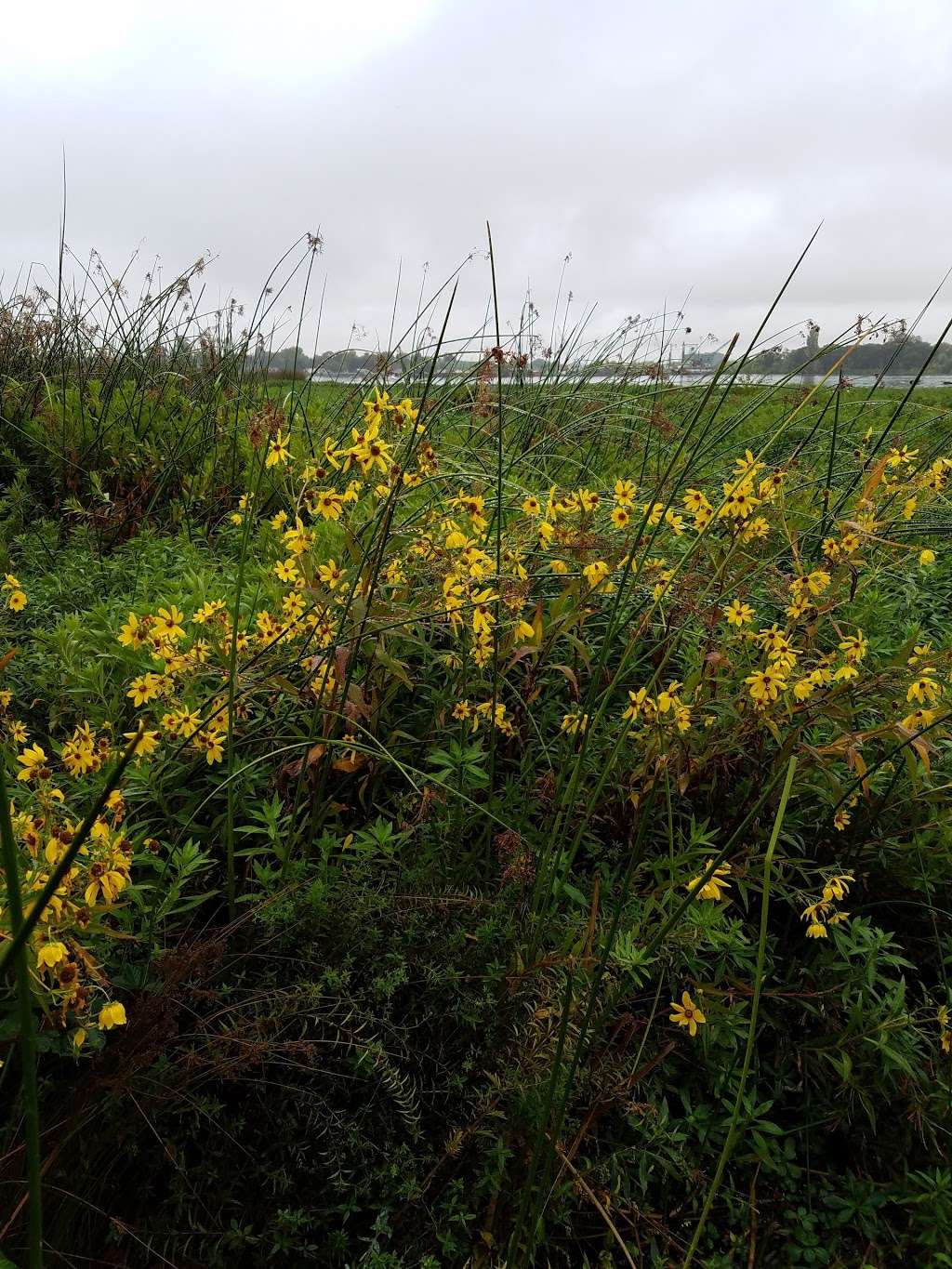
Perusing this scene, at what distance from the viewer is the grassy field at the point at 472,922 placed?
1257mm

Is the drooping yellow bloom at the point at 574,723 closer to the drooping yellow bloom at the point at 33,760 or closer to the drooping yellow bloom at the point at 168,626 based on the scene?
the drooping yellow bloom at the point at 168,626

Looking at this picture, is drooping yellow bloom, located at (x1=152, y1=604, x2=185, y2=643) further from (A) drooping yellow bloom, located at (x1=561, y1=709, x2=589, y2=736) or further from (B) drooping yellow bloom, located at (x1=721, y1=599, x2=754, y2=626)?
(B) drooping yellow bloom, located at (x1=721, y1=599, x2=754, y2=626)

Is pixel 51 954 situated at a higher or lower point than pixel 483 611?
lower

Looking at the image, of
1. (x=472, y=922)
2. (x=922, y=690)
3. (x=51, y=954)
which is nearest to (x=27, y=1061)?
(x=51, y=954)

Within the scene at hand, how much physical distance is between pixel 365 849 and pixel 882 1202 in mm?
1117

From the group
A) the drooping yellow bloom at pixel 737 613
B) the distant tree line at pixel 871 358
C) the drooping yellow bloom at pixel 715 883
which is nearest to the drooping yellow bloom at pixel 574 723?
the drooping yellow bloom at pixel 715 883

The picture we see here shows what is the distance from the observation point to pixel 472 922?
62.5 inches

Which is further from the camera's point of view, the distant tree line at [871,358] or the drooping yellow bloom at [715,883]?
the distant tree line at [871,358]

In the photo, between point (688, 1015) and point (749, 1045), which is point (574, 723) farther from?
point (749, 1045)

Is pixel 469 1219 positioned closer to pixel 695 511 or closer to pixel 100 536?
pixel 695 511

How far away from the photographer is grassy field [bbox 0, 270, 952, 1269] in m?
1.26

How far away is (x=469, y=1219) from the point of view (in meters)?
1.34

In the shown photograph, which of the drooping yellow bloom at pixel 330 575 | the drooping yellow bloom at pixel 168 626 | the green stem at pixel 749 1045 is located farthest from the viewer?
the drooping yellow bloom at pixel 330 575

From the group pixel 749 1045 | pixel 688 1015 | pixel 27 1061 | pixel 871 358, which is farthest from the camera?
pixel 871 358
